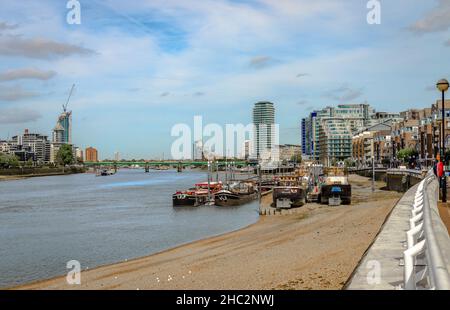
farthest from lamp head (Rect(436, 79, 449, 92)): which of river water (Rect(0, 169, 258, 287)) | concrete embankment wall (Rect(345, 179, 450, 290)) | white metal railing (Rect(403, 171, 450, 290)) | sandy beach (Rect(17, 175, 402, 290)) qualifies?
river water (Rect(0, 169, 258, 287))

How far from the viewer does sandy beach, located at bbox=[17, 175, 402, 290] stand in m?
16.9

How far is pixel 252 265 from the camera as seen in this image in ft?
68.5

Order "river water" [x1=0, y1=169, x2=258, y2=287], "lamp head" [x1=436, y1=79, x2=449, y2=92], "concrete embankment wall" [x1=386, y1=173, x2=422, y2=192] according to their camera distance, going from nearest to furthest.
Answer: "lamp head" [x1=436, y1=79, x2=449, y2=92] → "river water" [x1=0, y1=169, x2=258, y2=287] → "concrete embankment wall" [x1=386, y1=173, x2=422, y2=192]

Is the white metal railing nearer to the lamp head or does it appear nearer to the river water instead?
the lamp head

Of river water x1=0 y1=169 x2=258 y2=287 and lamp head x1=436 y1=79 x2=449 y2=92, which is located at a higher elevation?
lamp head x1=436 y1=79 x2=449 y2=92

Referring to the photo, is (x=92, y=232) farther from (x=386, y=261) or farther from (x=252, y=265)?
(x=386, y=261)

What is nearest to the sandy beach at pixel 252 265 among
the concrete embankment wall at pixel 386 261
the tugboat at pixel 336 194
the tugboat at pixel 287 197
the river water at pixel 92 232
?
the concrete embankment wall at pixel 386 261

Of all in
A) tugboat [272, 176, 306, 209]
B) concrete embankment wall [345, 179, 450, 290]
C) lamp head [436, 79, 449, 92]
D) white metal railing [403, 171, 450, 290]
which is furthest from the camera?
tugboat [272, 176, 306, 209]

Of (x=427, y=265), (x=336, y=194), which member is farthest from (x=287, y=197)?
(x=427, y=265)

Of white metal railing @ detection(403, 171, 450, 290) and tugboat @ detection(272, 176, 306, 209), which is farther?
tugboat @ detection(272, 176, 306, 209)

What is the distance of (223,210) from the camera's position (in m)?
64.1
